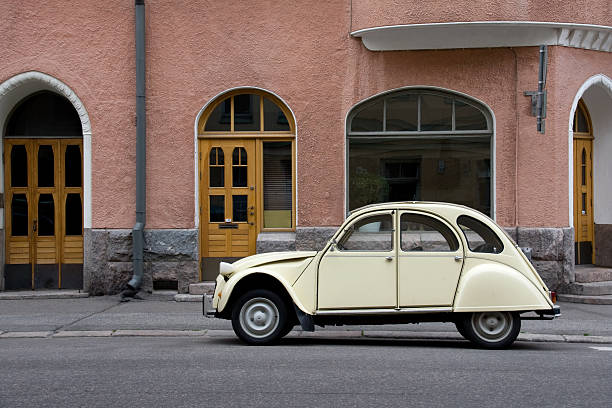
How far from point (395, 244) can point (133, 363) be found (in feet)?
10.1

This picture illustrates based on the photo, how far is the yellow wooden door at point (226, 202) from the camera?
13570 millimetres

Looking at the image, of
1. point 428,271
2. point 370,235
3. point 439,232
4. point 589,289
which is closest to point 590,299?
point 589,289

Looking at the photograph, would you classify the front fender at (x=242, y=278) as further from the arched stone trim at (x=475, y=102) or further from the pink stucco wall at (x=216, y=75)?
the arched stone trim at (x=475, y=102)

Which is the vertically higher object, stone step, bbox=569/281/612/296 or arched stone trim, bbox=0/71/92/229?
arched stone trim, bbox=0/71/92/229

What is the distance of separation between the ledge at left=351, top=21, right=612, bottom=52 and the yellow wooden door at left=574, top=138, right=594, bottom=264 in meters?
2.07

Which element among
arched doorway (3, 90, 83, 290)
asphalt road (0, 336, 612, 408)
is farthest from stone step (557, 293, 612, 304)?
arched doorway (3, 90, 83, 290)

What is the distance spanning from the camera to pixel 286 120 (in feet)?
44.5

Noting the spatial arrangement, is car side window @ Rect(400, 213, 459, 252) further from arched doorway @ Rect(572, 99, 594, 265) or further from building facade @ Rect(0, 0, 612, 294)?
arched doorway @ Rect(572, 99, 594, 265)

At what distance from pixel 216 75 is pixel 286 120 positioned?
4.71ft

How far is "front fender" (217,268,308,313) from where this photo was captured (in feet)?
28.0

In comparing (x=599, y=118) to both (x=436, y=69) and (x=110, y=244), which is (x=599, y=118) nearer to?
(x=436, y=69)

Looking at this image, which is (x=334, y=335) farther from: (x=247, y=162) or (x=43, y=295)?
(x=43, y=295)

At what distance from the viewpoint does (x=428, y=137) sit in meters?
13.4

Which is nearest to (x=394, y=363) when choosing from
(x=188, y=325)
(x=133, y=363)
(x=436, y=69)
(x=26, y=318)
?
(x=133, y=363)
